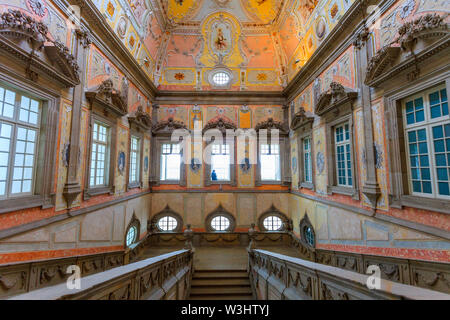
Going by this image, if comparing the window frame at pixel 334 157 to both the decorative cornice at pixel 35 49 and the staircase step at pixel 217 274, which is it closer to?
the staircase step at pixel 217 274

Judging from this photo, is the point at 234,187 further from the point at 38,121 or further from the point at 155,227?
the point at 38,121

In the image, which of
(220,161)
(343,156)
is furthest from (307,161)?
(220,161)

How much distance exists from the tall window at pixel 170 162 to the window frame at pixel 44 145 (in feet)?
21.8

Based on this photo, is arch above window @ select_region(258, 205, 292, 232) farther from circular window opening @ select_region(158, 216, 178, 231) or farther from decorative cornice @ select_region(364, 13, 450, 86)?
decorative cornice @ select_region(364, 13, 450, 86)

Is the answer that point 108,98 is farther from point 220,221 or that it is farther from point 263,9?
point 263,9

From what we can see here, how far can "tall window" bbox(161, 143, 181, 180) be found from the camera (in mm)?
11367

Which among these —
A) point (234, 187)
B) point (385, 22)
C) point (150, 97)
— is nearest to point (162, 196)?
point (234, 187)

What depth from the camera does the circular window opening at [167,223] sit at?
11.0 metres

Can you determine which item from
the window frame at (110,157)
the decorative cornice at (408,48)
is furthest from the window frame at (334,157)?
the window frame at (110,157)

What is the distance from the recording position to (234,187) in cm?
1125

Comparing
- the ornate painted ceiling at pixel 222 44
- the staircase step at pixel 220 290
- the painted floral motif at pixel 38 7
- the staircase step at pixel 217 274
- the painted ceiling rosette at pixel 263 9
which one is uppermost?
the painted ceiling rosette at pixel 263 9

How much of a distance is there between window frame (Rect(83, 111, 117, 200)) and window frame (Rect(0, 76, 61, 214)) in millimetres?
1176

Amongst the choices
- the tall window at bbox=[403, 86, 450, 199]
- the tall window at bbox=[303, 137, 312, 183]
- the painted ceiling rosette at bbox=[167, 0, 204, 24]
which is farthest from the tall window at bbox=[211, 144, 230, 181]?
the tall window at bbox=[403, 86, 450, 199]

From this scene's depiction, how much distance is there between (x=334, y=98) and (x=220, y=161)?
20.8 ft
